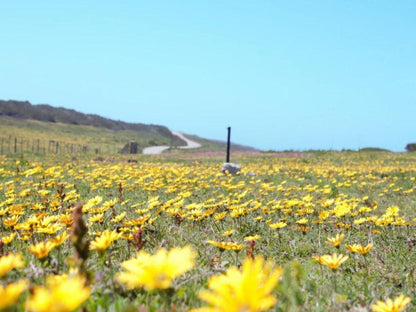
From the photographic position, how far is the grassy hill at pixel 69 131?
5720 cm

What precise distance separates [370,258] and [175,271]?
291 centimetres

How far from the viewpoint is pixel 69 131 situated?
79.8 m

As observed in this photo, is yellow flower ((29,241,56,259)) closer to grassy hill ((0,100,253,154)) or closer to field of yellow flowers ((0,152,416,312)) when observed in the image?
field of yellow flowers ((0,152,416,312))

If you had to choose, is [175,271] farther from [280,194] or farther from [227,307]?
[280,194]

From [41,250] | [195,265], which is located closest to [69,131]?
[195,265]

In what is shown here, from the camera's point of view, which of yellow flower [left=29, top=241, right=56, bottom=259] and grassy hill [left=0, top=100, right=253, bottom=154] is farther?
grassy hill [left=0, top=100, right=253, bottom=154]

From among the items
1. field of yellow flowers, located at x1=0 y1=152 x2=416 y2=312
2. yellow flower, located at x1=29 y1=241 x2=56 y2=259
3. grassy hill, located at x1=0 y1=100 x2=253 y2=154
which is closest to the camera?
field of yellow flowers, located at x1=0 y1=152 x2=416 y2=312

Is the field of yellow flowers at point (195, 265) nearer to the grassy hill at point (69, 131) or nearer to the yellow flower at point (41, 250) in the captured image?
the yellow flower at point (41, 250)

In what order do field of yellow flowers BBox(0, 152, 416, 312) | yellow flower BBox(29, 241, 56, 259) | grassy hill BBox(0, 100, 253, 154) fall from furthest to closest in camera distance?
grassy hill BBox(0, 100, 253, 154) < yellow flower BBox(29, 241, 56, 259) < field of yellow flowers BBox(0, 152, 416, 312)

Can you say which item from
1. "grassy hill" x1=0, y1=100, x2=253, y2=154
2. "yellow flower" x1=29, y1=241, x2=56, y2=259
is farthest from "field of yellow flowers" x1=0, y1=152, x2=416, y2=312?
"grassy hill" x1=0, y1=100, x2=253, y2=154

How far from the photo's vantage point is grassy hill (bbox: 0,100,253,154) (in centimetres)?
5720

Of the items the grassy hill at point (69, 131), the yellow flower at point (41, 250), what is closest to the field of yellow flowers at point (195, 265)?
the yellow flower at point (41, 250)

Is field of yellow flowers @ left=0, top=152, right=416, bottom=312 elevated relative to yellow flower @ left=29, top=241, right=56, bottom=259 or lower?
lower

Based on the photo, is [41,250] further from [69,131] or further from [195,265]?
[69,131]
